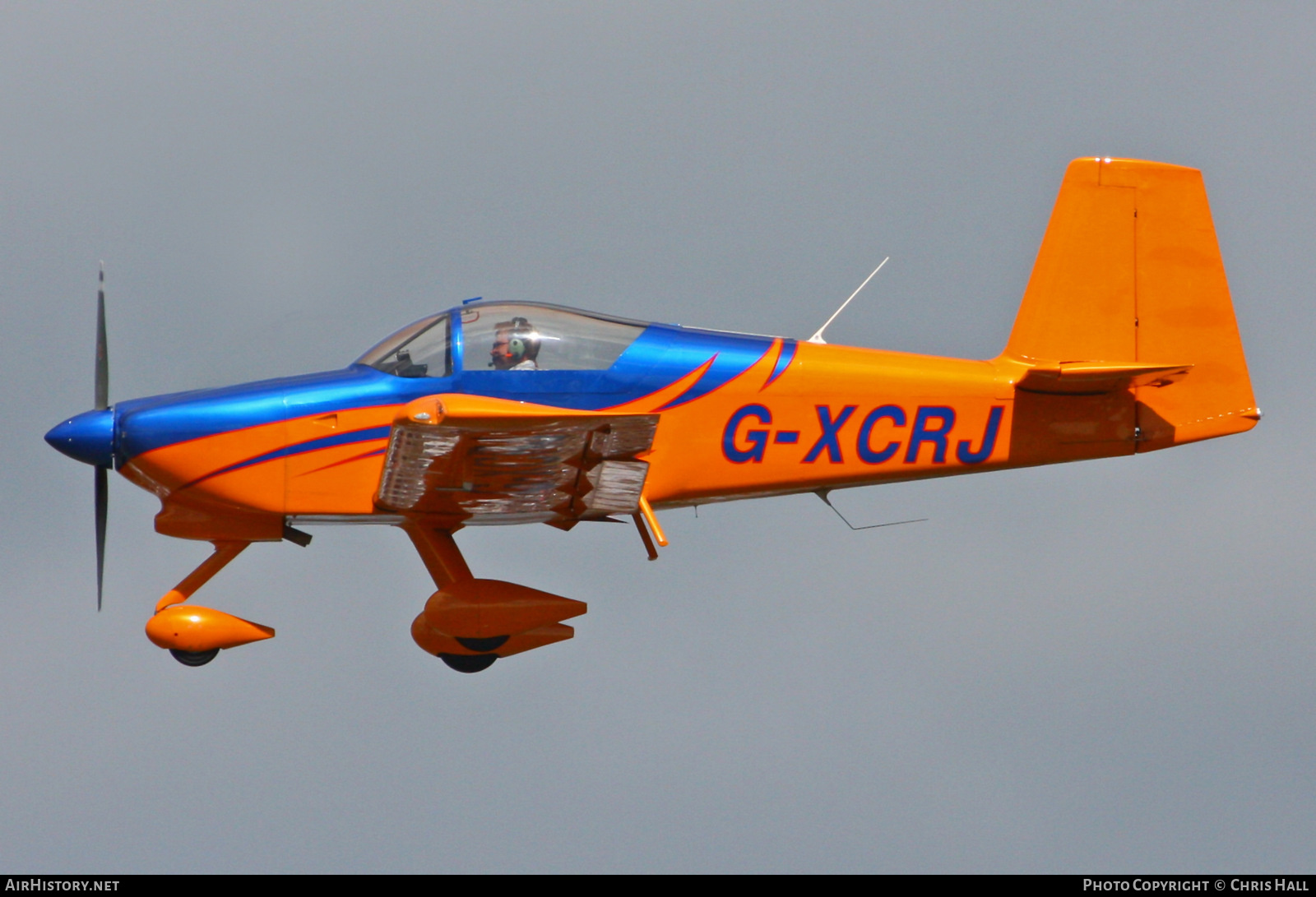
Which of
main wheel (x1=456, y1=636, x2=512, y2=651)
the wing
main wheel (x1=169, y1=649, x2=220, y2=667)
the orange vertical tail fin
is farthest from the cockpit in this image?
the orange vertical tail fin

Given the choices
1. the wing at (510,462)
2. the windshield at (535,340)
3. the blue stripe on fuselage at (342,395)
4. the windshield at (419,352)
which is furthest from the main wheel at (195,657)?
the windshield at (535,340)

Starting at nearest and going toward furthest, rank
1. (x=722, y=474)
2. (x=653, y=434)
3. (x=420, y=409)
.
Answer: (x=420, y=409) < (x=653, y=434) < (x=722, y=474)

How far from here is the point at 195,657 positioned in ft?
40.3

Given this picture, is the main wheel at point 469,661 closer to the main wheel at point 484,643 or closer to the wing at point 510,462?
the main wheel at point 484,643

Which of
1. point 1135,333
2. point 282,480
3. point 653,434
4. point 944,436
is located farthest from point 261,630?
point 1135,333

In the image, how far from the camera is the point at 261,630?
12.1m

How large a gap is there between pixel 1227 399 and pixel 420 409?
21.3 ft

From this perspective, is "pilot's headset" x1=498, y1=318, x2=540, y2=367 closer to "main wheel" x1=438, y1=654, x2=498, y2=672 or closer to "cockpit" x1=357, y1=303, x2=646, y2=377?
"cockpit" x1=357, y1=303, x2=646, y2=377

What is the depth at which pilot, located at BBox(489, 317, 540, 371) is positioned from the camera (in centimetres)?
1194

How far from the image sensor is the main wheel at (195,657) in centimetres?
1225

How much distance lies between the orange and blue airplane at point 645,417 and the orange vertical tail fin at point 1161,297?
1 cm

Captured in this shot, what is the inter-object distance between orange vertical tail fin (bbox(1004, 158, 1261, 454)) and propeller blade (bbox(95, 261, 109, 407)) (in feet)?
23.9

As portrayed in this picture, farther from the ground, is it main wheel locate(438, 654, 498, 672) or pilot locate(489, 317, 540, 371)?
pilot locate(489, 317, 540, 371)

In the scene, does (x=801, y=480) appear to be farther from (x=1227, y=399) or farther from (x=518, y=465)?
(x=1227, y=399)
